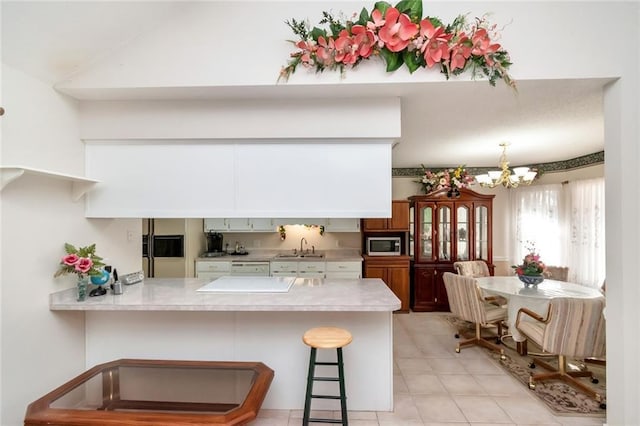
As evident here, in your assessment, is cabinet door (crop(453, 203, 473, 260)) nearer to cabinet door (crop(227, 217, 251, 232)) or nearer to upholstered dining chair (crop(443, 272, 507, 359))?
upholstered dining chair (crop(443, 272, 507, 359))

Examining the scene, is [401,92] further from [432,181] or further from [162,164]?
[432,181]

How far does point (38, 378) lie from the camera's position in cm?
176

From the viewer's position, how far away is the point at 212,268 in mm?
4426

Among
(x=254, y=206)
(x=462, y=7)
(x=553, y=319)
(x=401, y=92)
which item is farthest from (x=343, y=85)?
(x=553, y=319)

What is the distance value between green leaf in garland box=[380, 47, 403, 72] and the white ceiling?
0.11 m

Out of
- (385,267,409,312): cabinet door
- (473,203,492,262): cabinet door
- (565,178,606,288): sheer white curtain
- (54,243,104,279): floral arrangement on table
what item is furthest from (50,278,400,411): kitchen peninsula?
(565,178,606,288): sheer white curtain

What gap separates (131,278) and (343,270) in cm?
283

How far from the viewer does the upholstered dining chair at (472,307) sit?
10.2 ft

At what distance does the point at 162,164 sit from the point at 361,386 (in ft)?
7.22

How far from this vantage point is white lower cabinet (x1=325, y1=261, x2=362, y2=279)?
4.41 metres

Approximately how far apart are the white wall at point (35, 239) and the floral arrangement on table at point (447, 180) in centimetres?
442

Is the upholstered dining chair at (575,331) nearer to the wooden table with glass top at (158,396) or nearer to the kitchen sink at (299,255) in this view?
the wooden table with glass top at (158,396)

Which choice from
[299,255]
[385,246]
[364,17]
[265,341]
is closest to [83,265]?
[265,341]

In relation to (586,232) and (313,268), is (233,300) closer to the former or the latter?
(313,268)
